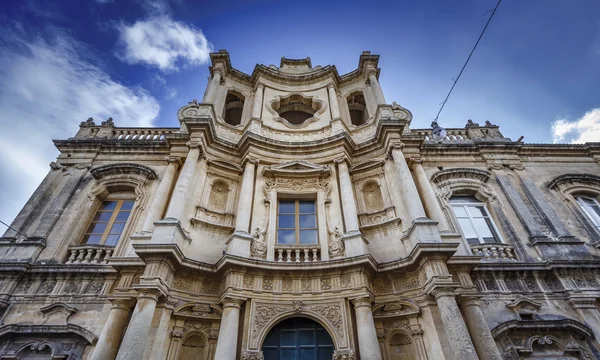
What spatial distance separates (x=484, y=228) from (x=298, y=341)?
649 cm

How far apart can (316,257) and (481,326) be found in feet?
12.7

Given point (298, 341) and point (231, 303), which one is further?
point (298, 341)

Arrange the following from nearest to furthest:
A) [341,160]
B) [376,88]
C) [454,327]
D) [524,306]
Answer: [454,327] → [524,306] → [341,160] → [376,88]

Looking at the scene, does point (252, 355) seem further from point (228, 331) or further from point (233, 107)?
point (233, 107)

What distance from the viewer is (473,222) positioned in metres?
9.72

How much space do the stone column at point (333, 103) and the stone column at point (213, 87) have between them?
15.2 feet

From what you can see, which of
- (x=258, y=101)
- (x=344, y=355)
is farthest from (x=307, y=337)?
(x=258, y=101)

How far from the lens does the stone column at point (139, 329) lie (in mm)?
5762

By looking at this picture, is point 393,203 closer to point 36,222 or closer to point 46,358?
point 46,358

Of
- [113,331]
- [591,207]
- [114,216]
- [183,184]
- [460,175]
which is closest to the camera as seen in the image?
[113,331]

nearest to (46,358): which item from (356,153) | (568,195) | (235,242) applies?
(235,242)

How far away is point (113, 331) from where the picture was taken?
21.7 feet

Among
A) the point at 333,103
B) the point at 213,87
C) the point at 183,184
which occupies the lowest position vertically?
the point at 183,184

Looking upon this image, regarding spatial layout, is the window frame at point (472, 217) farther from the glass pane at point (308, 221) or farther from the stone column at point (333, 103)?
the stone column at point (333, 103)
